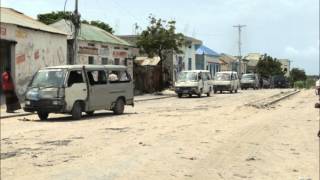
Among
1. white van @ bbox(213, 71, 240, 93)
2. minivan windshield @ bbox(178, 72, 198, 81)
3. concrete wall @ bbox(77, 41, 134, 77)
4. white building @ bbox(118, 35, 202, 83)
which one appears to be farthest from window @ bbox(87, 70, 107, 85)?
white building @ bbox(118, 35, 202, 83)

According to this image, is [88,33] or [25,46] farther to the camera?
[88,33]

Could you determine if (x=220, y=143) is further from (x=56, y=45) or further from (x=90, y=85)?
(x=56, y=45)

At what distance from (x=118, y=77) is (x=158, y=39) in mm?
24850

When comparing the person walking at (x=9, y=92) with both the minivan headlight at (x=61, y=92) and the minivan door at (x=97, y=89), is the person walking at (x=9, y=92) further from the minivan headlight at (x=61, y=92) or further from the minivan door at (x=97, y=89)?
the minivan headlight at (x=61, y=92)

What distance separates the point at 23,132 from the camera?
17.3m

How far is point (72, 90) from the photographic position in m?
22.1

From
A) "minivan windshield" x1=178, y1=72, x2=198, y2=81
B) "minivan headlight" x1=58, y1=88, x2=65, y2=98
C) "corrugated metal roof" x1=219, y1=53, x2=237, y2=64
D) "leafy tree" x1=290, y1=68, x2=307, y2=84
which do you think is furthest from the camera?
"leafy tree" x1=290, y1=68, x2=307, y2=84

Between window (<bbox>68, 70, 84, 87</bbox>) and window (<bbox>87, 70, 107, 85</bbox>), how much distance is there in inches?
15.8

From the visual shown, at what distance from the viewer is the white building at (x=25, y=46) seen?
1261 inches

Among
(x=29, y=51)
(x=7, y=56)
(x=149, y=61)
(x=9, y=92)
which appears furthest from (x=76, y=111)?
(x=149, y=61)

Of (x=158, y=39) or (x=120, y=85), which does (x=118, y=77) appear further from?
(x=158, y=39)

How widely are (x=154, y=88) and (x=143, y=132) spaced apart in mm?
36084

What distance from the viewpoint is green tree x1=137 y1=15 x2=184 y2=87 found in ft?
161

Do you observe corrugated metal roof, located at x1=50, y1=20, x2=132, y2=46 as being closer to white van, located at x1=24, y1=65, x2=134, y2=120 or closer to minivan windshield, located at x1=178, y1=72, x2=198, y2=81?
minivan windshield, located at x1=178, y1=72, x2=198, y2=81
